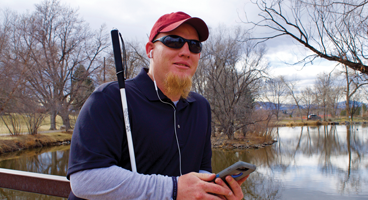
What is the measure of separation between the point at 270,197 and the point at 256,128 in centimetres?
1101

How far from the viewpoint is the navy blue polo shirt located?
852 millimetres

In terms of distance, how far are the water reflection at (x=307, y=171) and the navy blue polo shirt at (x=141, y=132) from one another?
7.08 metres

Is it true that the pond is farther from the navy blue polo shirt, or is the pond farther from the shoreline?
the navy blue polo shirt

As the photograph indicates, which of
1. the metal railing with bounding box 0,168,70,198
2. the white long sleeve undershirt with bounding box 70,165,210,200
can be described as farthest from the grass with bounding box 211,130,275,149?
the white long sleeve undershirt with bounding box 70,165,210,200

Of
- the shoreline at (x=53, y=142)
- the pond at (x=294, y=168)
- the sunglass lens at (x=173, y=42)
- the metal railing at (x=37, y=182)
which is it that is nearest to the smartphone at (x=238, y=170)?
the sunglass lens at (x=173, y=42)

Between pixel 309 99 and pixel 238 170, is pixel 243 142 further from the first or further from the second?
pixel 309 99

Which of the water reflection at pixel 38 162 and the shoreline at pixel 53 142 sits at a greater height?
the shoreline at pixel 53 142

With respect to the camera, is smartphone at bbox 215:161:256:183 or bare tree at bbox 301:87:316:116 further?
bare tree at bbox 301:87:316:116

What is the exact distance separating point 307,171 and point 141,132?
35.3ft

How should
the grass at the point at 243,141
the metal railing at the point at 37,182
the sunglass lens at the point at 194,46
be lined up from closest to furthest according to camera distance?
the sunglass lens at the point at 194,46
the metal railing at the point at 37,182
the grass at the point at 243,141

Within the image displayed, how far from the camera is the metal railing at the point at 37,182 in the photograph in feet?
4.60

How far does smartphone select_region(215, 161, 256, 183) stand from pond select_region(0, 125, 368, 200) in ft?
18.0

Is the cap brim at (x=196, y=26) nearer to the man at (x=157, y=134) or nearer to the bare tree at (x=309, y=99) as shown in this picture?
the man at (x=157, y=134)

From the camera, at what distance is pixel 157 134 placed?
1023 millimetres
